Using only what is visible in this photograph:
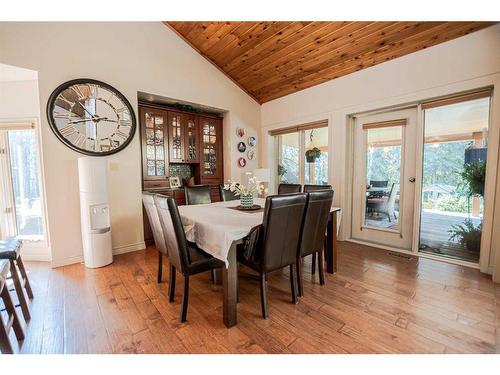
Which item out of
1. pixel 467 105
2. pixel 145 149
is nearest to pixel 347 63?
pixel 467 105

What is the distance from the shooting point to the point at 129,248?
10.6 feet

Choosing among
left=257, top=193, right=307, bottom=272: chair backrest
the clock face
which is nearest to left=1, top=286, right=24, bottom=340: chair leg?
left=257, top=193, right=307, bottom=272: chair backrest

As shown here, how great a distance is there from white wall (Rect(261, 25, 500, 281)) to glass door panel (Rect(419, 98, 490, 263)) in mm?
306

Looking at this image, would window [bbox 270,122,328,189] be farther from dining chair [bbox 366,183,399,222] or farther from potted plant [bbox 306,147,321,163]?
dining chair [bbox 366,183,399,222]

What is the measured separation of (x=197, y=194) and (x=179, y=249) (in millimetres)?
1454

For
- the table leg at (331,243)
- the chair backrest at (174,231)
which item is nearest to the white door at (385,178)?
the table leg at (331,243)

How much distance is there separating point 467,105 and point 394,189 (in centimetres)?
126

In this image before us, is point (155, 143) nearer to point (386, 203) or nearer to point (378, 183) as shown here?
point (378, 183)

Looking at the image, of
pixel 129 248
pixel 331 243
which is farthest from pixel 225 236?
pixel 129 248

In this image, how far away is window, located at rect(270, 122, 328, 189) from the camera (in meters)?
4.07

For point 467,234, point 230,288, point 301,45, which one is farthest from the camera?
point 301,45

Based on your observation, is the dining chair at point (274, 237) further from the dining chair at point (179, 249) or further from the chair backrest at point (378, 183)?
the chair backrest at point (378, 183)

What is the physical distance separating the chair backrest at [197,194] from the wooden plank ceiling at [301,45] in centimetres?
225

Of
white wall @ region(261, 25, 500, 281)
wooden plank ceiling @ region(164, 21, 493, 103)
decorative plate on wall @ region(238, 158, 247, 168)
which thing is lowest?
decorative plate on wall @ region(238, 158, 247, 168)
